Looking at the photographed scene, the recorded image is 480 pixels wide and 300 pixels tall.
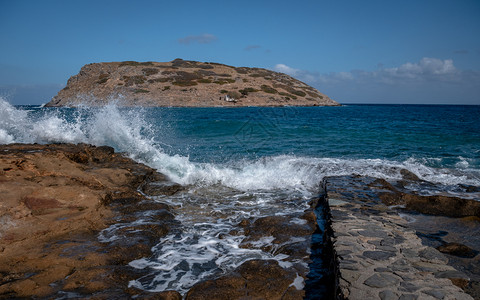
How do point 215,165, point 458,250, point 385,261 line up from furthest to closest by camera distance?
point 215,165
point 458,250
point 385,261

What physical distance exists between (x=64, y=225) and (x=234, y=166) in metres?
6.61

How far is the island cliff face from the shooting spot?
49.9 meters

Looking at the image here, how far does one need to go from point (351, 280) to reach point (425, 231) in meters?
2.32

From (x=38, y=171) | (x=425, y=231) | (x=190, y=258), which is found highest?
(x=38, y=171)

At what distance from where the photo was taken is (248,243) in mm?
4805

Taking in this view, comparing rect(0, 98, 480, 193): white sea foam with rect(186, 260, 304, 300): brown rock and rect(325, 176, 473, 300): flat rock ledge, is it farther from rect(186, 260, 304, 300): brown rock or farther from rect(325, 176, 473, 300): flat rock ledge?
rect(186, 260, 304, 300): brown rock

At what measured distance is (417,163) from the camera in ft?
36.7

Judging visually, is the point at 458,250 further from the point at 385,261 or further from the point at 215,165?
the point at 215,165

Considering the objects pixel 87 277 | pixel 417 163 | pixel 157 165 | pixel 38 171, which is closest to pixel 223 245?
pixel 87 277

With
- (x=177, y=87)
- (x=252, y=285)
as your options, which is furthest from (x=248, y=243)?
(x=177, y=87)

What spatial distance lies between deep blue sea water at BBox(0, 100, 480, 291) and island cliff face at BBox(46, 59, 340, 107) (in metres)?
32.4

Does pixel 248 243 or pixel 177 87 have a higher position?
pixel 177 87

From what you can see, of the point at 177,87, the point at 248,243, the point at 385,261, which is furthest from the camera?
the point at 177,87

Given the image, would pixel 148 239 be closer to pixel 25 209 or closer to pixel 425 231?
pixel 25 209
